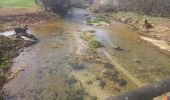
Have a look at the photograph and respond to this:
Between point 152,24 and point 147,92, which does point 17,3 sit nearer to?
point 152,24

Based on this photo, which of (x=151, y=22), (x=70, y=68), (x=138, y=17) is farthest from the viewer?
(x=138, y=17)

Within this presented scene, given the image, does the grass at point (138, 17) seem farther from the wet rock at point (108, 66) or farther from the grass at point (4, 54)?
the grass at point (4, 54)

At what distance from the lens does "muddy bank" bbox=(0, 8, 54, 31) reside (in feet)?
119

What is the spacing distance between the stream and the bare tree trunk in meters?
3.56

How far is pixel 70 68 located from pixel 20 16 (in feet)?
68.4

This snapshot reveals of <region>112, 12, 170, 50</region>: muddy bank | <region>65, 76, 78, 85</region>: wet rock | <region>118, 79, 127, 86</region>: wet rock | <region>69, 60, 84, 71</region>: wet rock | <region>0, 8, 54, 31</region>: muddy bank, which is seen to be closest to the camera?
<region>65, 76, 78, 85</region>: wet rock

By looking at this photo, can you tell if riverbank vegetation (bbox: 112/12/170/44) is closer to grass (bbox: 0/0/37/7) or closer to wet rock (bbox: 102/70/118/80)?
wet rock (bbox: 102/70/118/80)

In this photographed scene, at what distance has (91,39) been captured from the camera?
31.0 meters

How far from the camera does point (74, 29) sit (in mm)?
36281

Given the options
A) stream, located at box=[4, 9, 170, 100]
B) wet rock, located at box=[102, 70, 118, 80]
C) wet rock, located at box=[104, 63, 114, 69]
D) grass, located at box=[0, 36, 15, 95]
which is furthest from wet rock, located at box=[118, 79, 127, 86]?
grass, located at box=[0, 36, 15, 95]

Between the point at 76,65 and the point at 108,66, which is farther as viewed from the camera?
the point at 108,66

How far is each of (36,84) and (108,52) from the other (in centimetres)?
1062

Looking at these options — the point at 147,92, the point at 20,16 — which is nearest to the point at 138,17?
the point at 20,16

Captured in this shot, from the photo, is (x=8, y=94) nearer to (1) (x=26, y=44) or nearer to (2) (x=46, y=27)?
(1) (x=26, y=44)
